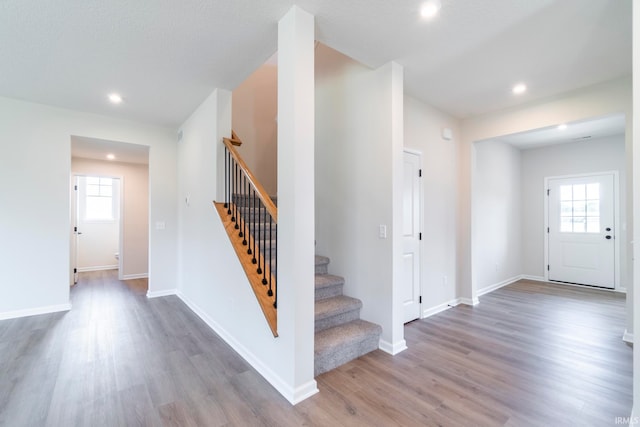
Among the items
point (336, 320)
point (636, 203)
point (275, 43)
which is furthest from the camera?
point (336, 320)

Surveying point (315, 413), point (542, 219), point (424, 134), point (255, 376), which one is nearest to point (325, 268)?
point (255, 376)

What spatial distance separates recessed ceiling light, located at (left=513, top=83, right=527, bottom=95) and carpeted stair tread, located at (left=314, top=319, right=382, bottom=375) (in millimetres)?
3101

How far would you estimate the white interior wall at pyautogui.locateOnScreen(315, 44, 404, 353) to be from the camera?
2.68 meters

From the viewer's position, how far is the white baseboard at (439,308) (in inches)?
141

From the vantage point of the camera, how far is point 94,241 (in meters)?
6.61

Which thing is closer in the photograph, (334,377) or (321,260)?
(334,377)

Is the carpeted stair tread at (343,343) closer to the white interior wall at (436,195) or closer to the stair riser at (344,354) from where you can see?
the stair riser at (344,354)

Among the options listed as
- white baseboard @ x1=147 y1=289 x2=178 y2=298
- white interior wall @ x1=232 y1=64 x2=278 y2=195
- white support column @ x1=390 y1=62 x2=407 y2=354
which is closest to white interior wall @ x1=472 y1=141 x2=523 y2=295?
white support column @ x1=390 y1=62 x2=407 y2=354

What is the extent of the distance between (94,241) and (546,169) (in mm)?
10238

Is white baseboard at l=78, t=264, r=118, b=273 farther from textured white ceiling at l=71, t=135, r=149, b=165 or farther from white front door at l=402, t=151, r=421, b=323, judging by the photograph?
white front door at l=402, t=151, r=421, b=323

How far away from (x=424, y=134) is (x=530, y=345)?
2.65 meters

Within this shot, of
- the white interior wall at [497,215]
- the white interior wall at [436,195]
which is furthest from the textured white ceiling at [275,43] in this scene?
the white interior wall at [497,215]

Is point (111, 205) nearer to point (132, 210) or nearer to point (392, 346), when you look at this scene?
point (132, 210)

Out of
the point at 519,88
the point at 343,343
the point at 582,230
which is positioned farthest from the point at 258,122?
the point at 582,230
